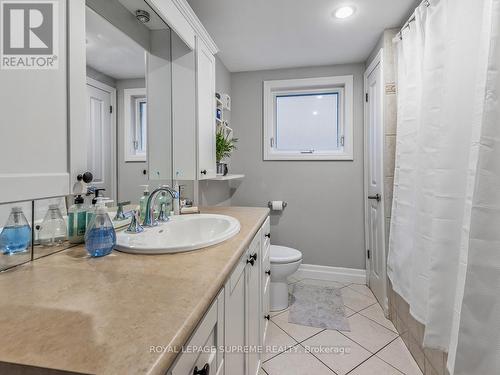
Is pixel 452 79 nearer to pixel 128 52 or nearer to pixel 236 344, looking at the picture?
pixel 236 344

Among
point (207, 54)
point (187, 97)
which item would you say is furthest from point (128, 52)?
point (207, 54)

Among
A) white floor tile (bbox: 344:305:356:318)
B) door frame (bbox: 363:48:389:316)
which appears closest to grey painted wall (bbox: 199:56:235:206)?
door frame (bbox: 363:48:389:316)

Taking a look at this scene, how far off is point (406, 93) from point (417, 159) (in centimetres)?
48

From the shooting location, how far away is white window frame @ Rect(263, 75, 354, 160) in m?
2.61

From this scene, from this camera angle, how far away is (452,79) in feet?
3.57

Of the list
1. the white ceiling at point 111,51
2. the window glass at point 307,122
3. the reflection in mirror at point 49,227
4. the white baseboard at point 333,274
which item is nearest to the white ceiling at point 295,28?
the window glass at point 307,122

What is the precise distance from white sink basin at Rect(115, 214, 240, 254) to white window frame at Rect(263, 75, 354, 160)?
1.54 metres

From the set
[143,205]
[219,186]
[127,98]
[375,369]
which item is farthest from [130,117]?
[375,369]

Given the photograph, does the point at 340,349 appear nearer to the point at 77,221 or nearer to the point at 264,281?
the point at 264,281

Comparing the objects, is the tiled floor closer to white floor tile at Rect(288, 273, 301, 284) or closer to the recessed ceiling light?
white floor tile at Rect(288, 273, 301, 284)

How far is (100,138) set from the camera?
106 cm

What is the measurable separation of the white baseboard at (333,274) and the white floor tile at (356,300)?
194mm
